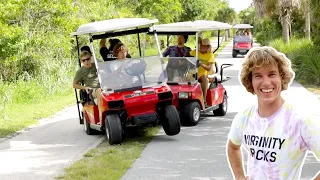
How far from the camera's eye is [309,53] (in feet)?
72.4

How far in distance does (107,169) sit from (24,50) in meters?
13.4

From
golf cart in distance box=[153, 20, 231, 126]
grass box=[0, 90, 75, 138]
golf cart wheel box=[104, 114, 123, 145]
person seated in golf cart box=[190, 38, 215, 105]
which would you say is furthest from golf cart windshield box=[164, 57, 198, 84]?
grass box=[0, 90, 75, 138]

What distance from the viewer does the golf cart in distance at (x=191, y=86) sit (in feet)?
40.1

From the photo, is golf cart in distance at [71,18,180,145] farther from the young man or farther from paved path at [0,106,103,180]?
the young man

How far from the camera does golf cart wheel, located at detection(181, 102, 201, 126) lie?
39.5ft

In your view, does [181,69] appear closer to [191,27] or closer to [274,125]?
[191,27]

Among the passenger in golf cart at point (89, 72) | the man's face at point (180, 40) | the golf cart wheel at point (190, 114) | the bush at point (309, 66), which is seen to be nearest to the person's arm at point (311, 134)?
the passenger in golf cart at point (89, 72)

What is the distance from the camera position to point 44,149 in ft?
34.1

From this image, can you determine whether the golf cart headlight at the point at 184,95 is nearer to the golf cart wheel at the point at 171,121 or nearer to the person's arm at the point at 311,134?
the golf cart wheel at the point at 171,121

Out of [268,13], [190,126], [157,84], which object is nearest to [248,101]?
[190,126]

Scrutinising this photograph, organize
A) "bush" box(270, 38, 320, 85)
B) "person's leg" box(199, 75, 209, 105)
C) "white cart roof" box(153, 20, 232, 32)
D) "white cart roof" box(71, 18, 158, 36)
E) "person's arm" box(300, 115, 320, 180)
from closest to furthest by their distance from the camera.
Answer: "person's arm" box(300, 115, 320, 180) < "white cart roof" box(71, 18, 158, 36) < "white cart roof" box(153, 20, 232, 32) < "person's leg" box(199, 75, 209, 105) < "bush" box(270, 38, 320, 85)

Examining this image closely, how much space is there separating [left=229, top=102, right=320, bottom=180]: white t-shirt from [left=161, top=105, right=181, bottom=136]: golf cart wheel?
7419 mm

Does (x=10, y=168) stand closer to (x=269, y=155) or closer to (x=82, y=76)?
(x=82, y=76)

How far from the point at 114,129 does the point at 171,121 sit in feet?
3.33
